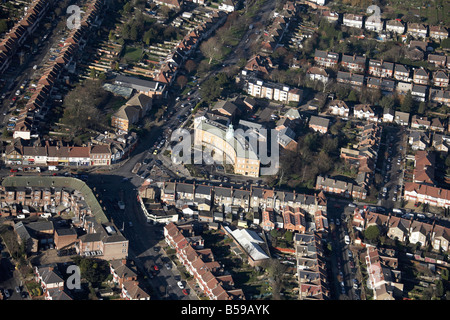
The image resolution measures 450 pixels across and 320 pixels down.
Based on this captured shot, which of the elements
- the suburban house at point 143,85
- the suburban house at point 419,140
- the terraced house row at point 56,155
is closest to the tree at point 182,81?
the suburban house at point 143,85

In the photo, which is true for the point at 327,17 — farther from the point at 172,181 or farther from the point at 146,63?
the point at 172,181

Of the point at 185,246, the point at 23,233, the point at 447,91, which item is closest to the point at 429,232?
the point at 185,246

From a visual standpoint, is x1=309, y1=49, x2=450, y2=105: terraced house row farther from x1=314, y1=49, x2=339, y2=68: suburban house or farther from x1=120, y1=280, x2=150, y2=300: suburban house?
x1=120, y1=280, x2=150, y2=300: suburban house

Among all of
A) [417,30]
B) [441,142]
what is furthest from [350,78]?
[417,30]

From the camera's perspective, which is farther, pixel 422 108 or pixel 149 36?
pixel 149 36

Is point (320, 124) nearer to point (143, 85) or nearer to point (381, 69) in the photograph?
point (381, 69)

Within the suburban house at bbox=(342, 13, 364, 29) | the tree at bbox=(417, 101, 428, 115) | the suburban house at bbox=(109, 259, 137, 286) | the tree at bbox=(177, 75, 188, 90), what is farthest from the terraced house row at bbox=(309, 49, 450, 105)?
the suburban house at bbox=(109, 259, 137, 286)

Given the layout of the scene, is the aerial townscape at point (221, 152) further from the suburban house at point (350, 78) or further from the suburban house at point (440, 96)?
the suburban house at point (440, 96)
